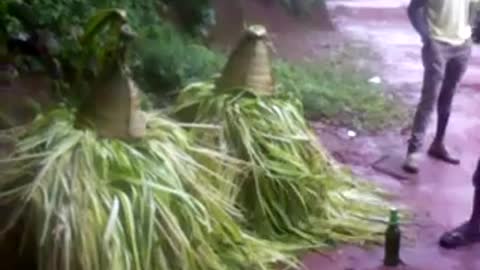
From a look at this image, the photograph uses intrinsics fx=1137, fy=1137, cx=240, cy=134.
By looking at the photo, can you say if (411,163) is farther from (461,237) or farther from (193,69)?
(193,69)

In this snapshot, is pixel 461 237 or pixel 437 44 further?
pixel 437 44

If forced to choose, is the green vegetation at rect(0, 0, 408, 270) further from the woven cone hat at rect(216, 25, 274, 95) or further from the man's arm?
the man's arm

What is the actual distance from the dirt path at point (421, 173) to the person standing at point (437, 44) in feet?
1.01

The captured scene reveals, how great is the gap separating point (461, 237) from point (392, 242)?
1.92 feet

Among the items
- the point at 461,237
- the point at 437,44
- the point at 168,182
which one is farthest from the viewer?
the point at 437,44

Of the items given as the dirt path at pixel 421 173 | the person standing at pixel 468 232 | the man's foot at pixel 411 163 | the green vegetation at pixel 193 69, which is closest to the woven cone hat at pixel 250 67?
the green vegetation at pixel 193 69

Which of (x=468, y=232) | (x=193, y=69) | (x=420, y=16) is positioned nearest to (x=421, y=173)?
(x=420, y=16)

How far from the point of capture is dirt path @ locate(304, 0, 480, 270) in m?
5.73

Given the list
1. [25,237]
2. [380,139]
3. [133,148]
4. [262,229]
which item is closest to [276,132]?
[262,229]

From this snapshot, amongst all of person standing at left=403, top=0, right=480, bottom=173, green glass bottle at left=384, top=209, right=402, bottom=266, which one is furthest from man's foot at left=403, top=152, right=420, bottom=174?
green glass bottle at left=384, top=209, right=402, bottom=266

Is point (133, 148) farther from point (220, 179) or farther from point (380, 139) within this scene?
point (380, 139)

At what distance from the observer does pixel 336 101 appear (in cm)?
899

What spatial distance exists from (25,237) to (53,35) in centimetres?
264

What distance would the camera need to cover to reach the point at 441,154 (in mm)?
7750
